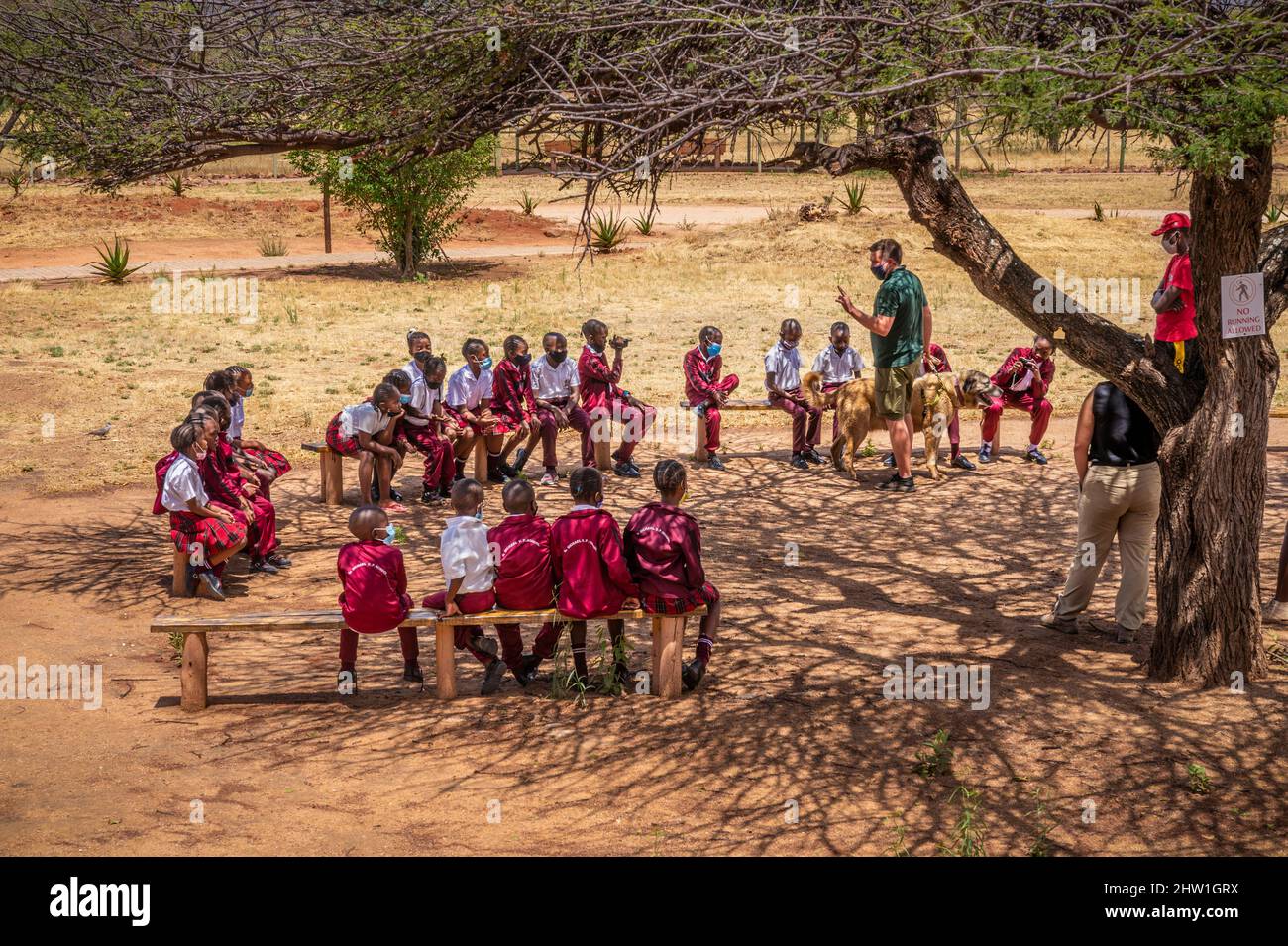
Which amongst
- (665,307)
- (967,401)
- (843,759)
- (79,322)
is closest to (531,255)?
(665,307)

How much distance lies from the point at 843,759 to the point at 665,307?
15466 mm

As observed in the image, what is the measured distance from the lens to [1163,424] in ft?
22.9

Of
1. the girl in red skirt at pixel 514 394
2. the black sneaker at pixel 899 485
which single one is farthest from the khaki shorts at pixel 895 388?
the girl in red skirt at pixel 514 394

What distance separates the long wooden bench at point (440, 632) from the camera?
6805 millimetres

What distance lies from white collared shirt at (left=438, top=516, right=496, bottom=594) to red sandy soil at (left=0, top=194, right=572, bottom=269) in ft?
79.8

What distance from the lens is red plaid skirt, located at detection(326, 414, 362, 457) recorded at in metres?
10.6

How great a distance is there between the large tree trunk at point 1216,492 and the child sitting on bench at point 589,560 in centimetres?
283

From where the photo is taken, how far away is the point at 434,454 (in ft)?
35.8

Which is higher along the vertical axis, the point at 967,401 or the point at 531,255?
the point at 531,255

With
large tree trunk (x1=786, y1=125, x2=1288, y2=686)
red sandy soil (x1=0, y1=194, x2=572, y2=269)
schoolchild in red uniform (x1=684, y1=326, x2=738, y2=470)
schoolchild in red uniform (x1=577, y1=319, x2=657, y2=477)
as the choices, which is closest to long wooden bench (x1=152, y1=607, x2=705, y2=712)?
large tree trunk (x1=786, y1=125, x2=1288, y2=686)

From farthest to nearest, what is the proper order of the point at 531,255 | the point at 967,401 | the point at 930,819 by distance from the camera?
the point at 531,255, the point at 967,401, the point at 930,819

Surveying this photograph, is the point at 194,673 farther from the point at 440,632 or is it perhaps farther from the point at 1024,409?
the point at 1024,409

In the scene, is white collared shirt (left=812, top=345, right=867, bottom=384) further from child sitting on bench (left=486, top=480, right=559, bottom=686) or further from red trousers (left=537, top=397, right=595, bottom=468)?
child sitting on bench (left=486, top=480, right=559, bottom=686)
